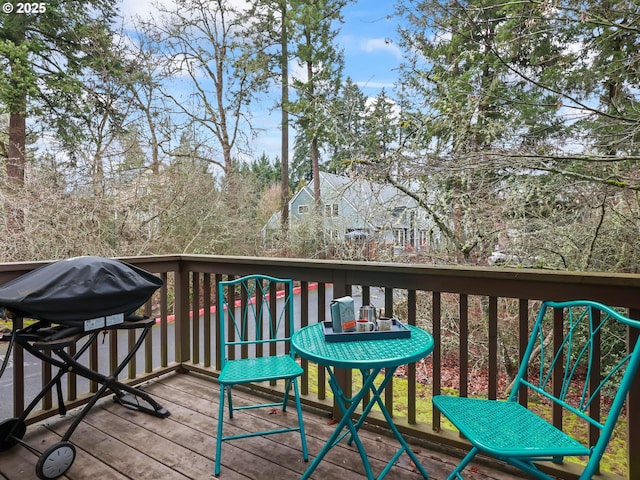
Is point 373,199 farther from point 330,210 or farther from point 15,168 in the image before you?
point 15,168

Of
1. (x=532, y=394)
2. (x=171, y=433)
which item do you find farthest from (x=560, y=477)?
(x=532, y=394)

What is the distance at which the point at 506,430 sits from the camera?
4.46ft

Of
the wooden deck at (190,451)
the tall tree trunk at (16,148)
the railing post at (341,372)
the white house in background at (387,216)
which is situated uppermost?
the tall tree trunk at (16,148)

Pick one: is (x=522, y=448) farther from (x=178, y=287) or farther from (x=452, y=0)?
(x=452, y=0)

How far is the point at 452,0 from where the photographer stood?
149 inches

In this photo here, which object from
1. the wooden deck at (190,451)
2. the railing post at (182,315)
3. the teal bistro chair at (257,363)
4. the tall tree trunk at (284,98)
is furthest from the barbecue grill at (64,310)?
the tall tree trunk at (284,98)

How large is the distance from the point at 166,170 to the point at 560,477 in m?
6.92

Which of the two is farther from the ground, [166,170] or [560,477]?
[166,170]

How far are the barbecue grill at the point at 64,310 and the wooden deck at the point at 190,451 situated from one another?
0.39ft

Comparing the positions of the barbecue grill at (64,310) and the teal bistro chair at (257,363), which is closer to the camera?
the barbecue grill at (64,310)

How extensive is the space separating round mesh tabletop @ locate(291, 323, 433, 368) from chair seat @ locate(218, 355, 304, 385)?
0.30m

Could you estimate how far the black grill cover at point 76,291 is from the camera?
5.59 feet

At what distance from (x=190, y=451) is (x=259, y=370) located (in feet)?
1.85

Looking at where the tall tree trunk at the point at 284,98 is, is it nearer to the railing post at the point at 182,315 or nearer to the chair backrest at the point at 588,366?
the railing post at the point at 182,315
